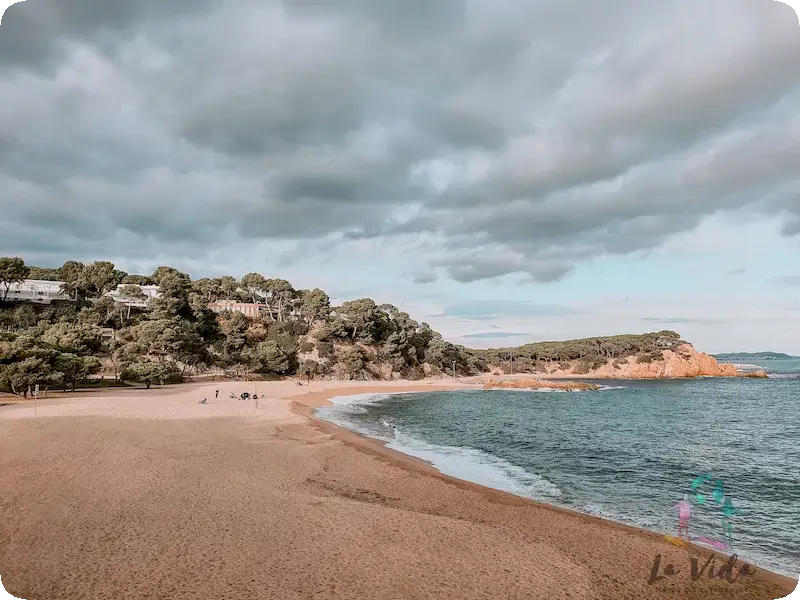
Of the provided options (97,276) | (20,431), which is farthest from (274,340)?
(20,431)

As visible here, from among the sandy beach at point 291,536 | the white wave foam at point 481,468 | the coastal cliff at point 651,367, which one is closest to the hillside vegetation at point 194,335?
the sandy beach at point 291,536

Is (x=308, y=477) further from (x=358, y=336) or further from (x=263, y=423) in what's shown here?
(x=358, y=336)

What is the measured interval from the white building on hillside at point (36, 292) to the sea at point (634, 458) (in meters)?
75.8

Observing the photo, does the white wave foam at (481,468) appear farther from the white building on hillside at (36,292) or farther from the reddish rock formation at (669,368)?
the reddish rock formation at (669,368)

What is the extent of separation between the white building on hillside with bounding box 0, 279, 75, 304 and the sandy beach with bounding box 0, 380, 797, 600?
3522 inches

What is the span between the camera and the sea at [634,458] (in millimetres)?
15281

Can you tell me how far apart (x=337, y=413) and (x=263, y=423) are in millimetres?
12502

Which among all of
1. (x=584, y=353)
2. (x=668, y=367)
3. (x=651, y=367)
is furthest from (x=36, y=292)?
(x=668, y=367)

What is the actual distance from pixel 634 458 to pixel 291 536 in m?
21.3

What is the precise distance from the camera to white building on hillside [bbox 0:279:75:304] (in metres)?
92.9

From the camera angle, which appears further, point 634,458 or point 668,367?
point 668,367

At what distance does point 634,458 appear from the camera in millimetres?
25953

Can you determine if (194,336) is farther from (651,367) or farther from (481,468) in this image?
(651,367)

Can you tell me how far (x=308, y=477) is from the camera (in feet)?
59.5
